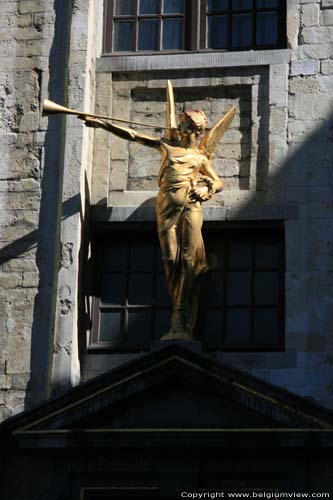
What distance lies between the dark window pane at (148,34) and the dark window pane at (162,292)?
2.70 meters

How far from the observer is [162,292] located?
52.2ft

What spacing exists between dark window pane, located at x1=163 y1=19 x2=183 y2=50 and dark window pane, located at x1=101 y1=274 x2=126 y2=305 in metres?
2.70

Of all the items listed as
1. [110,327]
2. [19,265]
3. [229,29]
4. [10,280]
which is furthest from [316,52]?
[10,280]

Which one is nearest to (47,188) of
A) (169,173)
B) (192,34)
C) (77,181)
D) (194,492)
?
(77,181)

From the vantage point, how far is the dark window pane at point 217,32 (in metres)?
16.8

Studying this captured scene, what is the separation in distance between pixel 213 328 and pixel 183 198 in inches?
53.9

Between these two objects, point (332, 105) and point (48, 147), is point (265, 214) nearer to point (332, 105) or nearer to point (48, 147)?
point (332, 105)

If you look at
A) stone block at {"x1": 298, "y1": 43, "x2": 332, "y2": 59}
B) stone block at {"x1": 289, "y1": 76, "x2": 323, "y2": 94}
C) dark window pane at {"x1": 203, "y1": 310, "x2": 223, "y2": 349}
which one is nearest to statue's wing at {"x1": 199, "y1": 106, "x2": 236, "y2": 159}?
stone block at {"x1": 289, "y1": 76, "x2": 323, "y2": 94}

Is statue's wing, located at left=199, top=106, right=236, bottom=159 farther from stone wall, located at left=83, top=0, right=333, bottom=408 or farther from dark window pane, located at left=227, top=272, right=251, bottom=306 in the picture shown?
dark window pane, located at left=227, top=272, right=251, bottom=306

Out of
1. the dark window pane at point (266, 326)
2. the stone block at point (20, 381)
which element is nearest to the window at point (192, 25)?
the dark window pane at point (266, 326)

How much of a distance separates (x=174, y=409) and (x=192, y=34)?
4.54m

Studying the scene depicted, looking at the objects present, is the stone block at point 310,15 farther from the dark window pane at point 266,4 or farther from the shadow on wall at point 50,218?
the shadow on wall at point 50,218

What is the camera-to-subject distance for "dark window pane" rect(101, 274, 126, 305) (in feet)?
52.3

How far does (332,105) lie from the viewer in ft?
52.5
